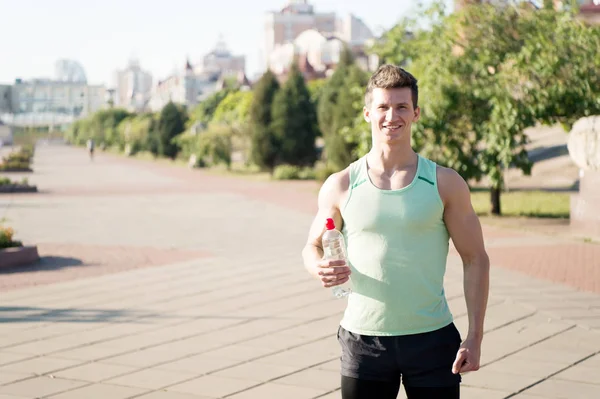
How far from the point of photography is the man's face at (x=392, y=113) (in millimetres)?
3039

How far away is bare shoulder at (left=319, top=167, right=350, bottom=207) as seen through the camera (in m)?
3.13

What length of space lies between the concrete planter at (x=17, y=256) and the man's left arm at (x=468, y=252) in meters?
9.06

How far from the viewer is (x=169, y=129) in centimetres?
5562

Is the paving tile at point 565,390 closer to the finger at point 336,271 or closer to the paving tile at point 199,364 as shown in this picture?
the paving tile at point 199,364

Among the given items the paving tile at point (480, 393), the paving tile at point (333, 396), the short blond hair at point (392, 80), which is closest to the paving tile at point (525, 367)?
the paving tile at point (480, 393)

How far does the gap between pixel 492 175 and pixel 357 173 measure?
1327 cm

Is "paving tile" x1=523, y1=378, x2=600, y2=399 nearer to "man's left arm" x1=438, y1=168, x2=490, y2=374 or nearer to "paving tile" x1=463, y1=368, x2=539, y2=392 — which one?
"paving tile" x1=463, y1=368, x2=539, y2=392

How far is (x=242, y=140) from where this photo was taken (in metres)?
39.6

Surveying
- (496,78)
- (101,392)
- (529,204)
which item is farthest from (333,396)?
(529,204)

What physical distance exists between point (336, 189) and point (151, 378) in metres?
3.08

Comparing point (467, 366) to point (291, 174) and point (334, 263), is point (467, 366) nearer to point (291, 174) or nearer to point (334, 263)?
point (334, 263)

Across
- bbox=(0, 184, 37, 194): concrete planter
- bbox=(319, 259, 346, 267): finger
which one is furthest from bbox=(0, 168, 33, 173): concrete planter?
bbox=(319, 259, 346, 267): finger

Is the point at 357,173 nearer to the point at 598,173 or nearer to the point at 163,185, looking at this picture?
the point at 598,173

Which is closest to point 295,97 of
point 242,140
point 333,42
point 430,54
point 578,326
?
point 242,140
